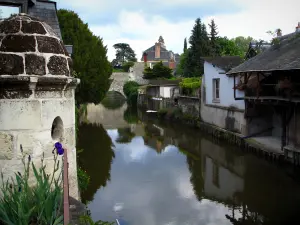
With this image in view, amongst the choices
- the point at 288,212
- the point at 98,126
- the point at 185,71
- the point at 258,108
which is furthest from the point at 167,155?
the point at 185,71

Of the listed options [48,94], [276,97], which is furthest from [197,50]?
[48,94]

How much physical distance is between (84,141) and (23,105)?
15.9 meters

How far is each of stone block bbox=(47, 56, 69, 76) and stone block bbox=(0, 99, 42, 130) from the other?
311mm

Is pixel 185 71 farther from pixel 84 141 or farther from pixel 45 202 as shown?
pixel 45 202

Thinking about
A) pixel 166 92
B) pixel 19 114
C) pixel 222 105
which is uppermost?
pixel 166 92

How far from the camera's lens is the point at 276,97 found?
12.8 metres

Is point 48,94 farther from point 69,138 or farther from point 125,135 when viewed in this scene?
point 125,135

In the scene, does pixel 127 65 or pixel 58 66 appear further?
pixel 127 65

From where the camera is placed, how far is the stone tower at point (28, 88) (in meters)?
2.63

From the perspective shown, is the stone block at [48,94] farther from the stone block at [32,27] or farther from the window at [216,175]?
the window at [216,175]

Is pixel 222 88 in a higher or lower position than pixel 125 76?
lower

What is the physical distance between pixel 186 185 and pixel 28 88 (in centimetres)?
884

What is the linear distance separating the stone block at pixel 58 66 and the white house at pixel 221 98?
46.2ft

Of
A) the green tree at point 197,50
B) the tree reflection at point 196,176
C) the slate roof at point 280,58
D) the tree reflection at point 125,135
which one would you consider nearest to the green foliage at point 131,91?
the green tree at point 197,50
